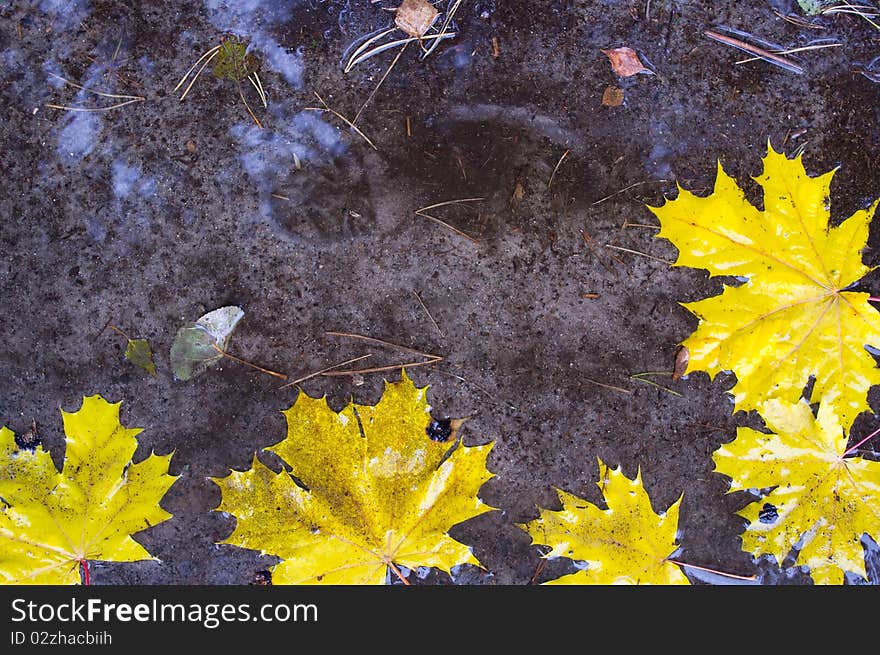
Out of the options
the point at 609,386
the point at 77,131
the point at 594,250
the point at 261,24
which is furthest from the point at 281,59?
the point at 609,386

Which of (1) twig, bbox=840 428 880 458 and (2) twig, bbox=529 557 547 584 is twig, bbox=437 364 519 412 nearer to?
(2) twig, bbox=529 557 547 584

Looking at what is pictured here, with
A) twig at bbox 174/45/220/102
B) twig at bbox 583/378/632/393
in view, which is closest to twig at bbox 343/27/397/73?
twig at bbox 174/45/220/102

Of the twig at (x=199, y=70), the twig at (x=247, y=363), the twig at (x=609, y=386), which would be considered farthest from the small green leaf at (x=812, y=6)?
the twig at (x=247, y=363)

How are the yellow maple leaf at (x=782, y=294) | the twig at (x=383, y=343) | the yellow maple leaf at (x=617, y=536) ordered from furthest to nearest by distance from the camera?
the twig at (x=383, y=343), the yellow maple leaf at (x=617, y=536), the yellow maple leaf at (x=782, y=294)

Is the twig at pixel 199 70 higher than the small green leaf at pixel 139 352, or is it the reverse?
the twig at pixel 199 70

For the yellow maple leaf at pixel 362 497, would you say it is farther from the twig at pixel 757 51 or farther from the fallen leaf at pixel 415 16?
the twig at pixel 757 51

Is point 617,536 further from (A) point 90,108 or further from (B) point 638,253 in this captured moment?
(A) point 90,108

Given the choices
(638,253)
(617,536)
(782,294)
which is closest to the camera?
(782,294)
